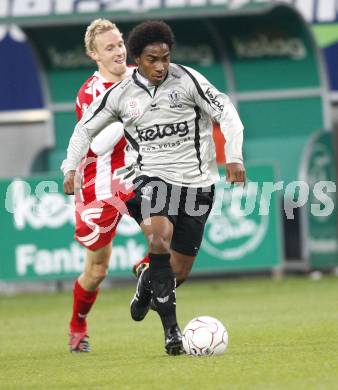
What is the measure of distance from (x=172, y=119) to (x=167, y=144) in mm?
178

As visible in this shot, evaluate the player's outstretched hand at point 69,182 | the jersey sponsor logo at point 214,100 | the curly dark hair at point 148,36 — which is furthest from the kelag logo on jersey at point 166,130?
the player's outstretched hand at point 69,182

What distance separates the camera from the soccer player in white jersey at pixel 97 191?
9977 millimetres

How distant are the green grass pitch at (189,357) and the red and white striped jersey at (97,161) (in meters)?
1.24

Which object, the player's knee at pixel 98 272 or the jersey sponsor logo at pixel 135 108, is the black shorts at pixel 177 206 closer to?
the jersey sponsor logo at pixel 135 108

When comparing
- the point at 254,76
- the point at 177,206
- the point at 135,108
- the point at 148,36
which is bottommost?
the point at 177,206

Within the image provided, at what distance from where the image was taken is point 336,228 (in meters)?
18.0

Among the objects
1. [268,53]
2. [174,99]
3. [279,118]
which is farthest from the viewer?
[279,118]

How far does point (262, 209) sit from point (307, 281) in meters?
1.50

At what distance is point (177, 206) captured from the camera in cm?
891

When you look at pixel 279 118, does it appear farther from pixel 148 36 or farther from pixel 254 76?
pixel 148 36

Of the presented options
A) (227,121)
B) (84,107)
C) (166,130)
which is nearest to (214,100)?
(227,121)

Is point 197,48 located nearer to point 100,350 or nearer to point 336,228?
point 336,228

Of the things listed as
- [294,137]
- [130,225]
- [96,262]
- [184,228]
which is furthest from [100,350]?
[294,137]

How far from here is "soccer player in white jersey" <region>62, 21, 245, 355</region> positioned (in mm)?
8641
